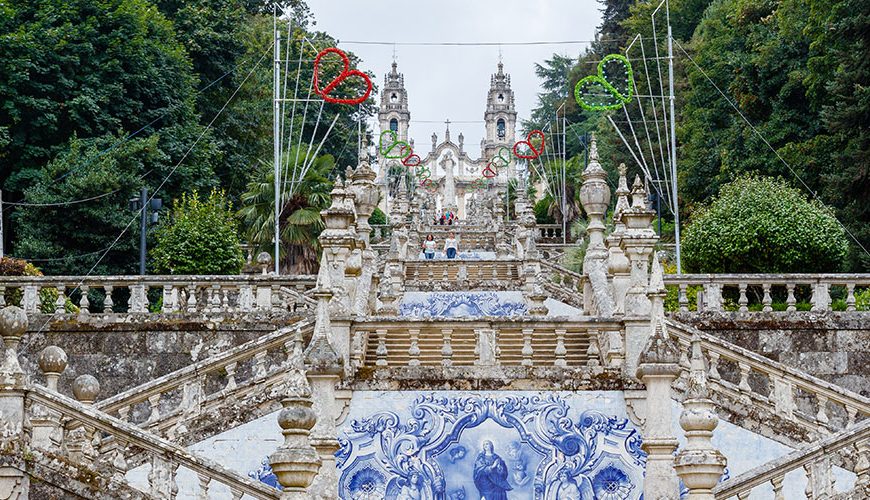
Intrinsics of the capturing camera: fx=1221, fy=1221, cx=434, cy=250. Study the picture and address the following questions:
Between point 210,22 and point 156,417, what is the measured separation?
2983 cm

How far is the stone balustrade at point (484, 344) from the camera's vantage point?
→ 48.1 ft

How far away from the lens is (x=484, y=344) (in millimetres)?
14641

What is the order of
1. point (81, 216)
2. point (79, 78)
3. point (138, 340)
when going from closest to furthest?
point (138, 340) → point (81, 216) → point (79, 78)

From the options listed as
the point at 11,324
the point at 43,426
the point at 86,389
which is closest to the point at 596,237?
the point at 86,389

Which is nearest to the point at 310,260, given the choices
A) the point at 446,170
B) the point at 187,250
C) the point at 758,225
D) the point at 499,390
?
the point at 187,250

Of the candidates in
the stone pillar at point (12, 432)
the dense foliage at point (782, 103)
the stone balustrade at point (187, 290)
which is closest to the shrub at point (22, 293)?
the stone balustrade at point (187, 290)

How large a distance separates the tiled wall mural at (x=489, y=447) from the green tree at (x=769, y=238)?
10.9m

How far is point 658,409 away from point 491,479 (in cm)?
209

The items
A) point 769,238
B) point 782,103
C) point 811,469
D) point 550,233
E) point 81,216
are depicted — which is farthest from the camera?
point 550,233

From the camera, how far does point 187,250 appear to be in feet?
89.3

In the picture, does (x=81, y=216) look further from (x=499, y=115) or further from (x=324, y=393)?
(x=499, y=115)

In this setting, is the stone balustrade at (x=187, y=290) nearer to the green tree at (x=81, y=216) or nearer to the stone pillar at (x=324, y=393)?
the stone pillar at (x=324, y=393)

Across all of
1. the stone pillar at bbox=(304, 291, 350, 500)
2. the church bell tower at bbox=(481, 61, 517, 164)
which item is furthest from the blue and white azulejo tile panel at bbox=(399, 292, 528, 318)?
the church bell tower at bbox=(481, 61, 517, 164)

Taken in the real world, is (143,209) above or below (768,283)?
above
